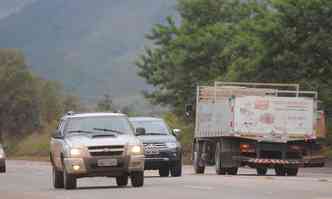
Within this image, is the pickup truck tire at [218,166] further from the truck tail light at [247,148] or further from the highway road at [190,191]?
the highway road at [190,191]

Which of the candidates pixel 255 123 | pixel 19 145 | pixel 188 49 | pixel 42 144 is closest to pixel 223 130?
pixel 255 123

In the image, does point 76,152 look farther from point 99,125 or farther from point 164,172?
point 164,172

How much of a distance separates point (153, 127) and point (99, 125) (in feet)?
28.3

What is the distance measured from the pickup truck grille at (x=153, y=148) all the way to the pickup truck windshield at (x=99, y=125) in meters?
7.45

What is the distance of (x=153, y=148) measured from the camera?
36.1 metres

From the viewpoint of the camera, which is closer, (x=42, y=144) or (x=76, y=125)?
(x=76, y=125)

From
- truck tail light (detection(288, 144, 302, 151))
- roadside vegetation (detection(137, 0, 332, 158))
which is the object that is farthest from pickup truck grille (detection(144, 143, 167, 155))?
roadside vegetation (detection(137, 0, 332, 158))

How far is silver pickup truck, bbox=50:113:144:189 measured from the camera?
2719 centimetres

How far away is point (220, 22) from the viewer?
250ft

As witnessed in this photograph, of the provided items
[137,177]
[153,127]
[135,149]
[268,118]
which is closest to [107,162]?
[135,149]

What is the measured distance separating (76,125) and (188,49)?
4384cm

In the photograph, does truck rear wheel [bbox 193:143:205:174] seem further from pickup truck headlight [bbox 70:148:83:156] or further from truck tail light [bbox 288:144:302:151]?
pickup truck headlight [bbox 70:148:83:156]

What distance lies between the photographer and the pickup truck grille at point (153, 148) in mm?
36031

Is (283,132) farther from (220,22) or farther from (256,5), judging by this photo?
(220,22)
